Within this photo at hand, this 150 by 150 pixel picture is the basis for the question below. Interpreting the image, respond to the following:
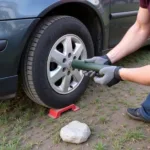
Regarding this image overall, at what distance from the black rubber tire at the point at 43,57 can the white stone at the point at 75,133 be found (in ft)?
0.95

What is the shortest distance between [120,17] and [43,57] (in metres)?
0.96

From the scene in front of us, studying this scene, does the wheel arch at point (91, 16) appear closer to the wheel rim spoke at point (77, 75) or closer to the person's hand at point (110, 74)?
the wheel rim spoke at point (77, 75)

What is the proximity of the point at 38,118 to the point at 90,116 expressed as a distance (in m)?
0.41

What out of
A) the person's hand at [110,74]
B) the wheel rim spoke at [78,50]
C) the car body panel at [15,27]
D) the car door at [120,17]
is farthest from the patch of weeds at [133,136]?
the car door at [120,17]

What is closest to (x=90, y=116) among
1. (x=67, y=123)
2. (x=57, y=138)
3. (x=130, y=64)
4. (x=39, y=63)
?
(x=67, y=123)

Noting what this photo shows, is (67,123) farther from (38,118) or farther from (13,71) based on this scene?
(13,71)

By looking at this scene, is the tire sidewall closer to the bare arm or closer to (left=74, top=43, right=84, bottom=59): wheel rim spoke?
(left=74, top=43, right=84, bottom=59): wheel rim spoke

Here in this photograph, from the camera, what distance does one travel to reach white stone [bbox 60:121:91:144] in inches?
80.4

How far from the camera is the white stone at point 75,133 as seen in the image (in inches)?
80.4

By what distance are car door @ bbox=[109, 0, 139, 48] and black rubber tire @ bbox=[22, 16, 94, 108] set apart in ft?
1.44

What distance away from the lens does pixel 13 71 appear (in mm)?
2051

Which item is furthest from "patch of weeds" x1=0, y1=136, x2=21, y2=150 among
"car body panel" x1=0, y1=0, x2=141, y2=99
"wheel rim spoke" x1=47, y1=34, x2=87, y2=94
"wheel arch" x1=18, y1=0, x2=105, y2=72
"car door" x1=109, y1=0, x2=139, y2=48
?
"car door" x1=109, y1=0, x2=139, y2=48

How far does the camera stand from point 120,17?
9.12 ft

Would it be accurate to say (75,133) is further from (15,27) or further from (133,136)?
(15,27)
